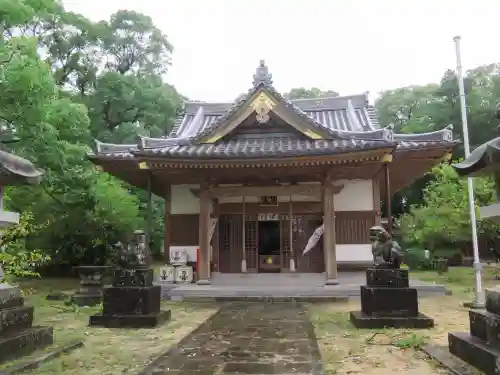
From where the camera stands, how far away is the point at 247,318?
9.48 meters

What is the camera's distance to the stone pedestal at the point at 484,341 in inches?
179

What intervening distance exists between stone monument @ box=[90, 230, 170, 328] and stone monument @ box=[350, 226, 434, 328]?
161 inches

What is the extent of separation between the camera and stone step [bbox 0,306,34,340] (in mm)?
5648

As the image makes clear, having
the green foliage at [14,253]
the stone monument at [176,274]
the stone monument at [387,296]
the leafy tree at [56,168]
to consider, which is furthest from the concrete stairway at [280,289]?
the leafy tree at [56,168]

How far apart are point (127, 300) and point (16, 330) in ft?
9.54

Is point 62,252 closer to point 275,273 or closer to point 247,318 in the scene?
point 275,273

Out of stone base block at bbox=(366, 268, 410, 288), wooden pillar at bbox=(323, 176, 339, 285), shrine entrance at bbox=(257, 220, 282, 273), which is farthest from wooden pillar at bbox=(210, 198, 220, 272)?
stone base block at bbox=(366, 268, 410, 288)

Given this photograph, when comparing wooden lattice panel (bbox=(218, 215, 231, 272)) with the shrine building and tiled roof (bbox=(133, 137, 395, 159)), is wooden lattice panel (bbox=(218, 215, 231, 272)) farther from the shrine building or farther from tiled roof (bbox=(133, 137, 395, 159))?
tiled roof (bbox=(133, 137, 395, 159))

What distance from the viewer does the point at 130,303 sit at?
8.73 meters

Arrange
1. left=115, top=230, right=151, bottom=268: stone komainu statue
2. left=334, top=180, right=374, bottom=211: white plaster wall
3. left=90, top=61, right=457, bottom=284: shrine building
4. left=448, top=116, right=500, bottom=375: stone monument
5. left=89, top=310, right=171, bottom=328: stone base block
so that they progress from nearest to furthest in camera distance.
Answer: left=448, top=116, right=500, bottom=375: stone monument < left=89, top=310, right=171, bottom=328: stone base block < left=115, top=230, right=151, bottom=268: stone komainu statue < left=90, top=61, right=457, bottom=284: shrine building < left=334, top=180, right=374, bottom=211: white plaster wall

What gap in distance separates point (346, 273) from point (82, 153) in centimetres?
1002

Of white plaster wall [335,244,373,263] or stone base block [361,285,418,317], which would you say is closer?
stone base block [361,285,418,317]

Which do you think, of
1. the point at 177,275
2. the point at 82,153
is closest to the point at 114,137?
the point at 82,153

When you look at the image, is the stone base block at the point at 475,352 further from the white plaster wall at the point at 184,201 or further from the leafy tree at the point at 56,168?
the white plaster wall at the point at 184,201
